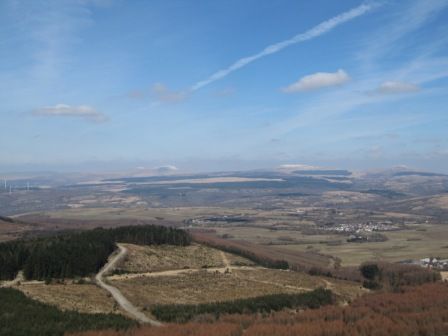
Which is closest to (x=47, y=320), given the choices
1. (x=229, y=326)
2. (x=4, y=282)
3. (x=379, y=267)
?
(x=229, y=326)

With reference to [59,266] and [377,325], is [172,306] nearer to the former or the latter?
[377,325]

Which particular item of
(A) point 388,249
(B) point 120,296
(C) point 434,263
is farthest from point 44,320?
(A) point 388,249

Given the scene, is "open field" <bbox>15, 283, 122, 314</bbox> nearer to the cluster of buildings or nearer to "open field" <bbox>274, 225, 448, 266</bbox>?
"open field" <bbox>274, 225, 448, 266</bbox>

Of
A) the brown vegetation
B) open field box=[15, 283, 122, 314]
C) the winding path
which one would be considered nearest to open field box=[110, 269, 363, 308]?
the winding path

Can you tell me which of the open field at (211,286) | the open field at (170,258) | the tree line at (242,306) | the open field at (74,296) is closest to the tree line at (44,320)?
the open field at (74,296)

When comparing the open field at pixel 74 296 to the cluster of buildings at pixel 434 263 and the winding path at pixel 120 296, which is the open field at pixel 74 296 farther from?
the cluster of buildings at pixel 434 263
